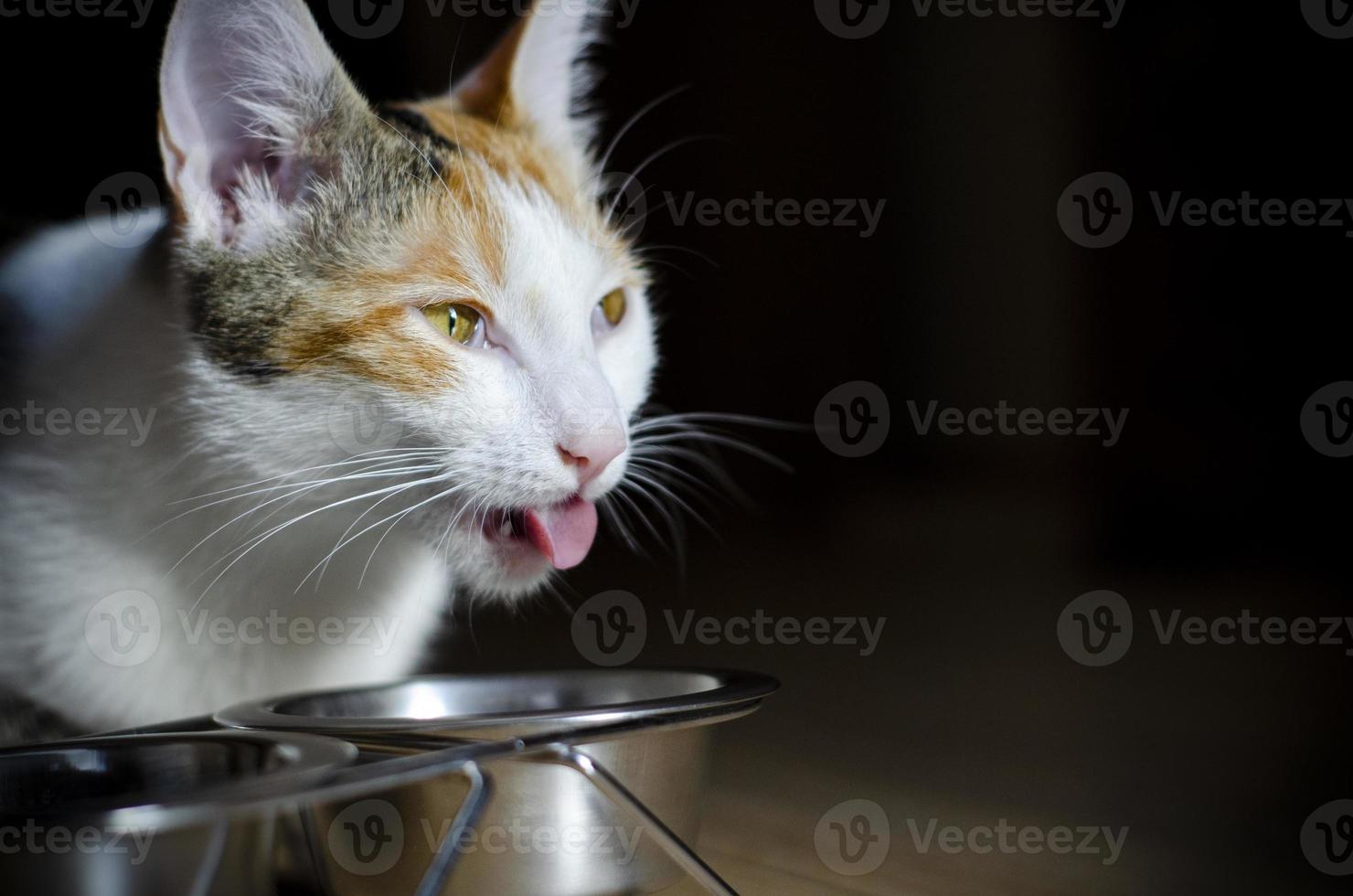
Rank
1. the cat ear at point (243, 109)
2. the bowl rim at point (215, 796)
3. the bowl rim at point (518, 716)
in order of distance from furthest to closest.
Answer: the cat ear at point (243, 109) → the bowl rim at point (518, 716) → the bowl rim at point (215, 796)

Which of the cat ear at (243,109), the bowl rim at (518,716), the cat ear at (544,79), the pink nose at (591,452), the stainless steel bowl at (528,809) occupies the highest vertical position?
the cat ear at (544,79)

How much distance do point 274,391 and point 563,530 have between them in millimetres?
248

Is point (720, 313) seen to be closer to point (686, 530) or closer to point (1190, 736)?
point (686, 530)

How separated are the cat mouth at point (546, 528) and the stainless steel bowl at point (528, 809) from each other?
0.80ft

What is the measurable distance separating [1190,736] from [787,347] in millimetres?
540

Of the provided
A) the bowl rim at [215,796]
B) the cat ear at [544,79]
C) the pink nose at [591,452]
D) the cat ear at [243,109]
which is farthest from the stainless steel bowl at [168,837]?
the cat ear at [544,79]

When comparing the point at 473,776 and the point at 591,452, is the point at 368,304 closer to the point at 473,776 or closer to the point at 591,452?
the point at 591,452

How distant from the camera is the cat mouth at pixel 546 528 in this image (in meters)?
0.88

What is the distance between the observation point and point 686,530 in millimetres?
1148

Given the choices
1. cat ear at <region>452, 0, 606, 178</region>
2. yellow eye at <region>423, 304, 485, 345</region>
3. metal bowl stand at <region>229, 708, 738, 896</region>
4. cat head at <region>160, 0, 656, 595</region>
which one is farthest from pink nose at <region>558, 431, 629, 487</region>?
cat ear at <region>452, 0, 606, 178</region>

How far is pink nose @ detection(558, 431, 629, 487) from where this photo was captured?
80cm

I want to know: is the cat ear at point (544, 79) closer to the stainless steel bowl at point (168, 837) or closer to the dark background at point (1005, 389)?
the dark background at point (1005, 389)

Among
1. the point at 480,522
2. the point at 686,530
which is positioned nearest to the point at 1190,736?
the point at 686,530

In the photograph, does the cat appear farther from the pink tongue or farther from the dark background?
the dark background
